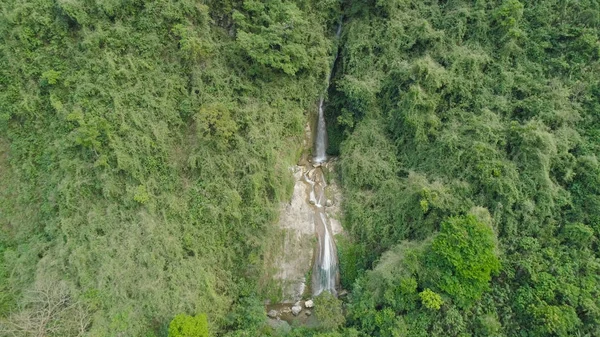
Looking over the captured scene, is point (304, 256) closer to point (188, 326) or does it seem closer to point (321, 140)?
point (188, 326)

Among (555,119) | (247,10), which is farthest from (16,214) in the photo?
(555,119)

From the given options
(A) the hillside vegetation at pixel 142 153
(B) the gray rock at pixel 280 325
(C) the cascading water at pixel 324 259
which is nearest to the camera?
(A) the hillside vegetation at pixel 142 153

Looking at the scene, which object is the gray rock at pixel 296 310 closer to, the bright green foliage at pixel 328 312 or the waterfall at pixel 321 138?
the bright green foliage at pixel 328 312

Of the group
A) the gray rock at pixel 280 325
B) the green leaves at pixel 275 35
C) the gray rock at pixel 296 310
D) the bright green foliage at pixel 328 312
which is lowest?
the gray rock at pixel 280 325

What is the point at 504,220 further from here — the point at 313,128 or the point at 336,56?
the point at 336,56

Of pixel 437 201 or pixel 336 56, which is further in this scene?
pixel 336 56

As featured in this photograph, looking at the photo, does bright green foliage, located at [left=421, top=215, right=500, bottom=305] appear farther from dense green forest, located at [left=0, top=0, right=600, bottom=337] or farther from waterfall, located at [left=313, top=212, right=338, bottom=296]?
waterfall, located at [left=313, top=212, right=338, bottom=296]

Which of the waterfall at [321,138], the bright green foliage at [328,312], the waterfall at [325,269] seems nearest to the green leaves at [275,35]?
the waterfall at [321,138]
